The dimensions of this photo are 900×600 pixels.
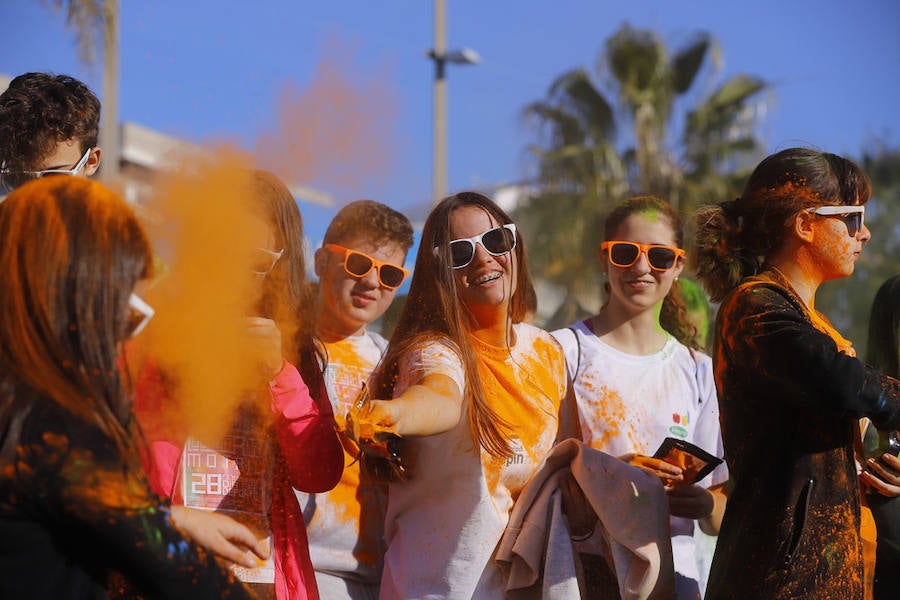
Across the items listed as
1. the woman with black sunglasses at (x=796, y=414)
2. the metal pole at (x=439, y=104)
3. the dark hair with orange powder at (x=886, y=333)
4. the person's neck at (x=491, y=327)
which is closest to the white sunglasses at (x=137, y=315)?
the person's neck at (x=491, y=327)

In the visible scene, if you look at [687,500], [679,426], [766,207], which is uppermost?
[766,207]

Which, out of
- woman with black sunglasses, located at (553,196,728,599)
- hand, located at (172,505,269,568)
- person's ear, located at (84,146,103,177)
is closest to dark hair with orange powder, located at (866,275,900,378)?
woman with black sunglasses, located at (553,196,728,599)

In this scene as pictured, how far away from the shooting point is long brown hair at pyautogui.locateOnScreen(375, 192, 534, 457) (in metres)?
3.12

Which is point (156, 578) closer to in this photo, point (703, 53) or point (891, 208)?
point (703, 53)

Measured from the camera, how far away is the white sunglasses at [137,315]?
2.04 metres

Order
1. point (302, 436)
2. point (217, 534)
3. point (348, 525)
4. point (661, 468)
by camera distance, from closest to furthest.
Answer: point (217, 534), point (302, 436), point (661, 468), point (348, 525)

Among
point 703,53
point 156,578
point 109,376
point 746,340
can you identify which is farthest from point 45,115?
point 703,53

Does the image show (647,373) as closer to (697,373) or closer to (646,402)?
(646,402)

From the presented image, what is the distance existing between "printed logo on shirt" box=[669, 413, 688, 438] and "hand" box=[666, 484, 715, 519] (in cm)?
45

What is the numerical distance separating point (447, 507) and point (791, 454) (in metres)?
1.03

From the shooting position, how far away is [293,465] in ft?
9.32

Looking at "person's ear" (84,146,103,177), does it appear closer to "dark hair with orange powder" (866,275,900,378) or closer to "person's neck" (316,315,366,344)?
"person's neck" (316,315,366,344)

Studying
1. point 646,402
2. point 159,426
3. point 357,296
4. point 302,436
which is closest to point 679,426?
point 646,402

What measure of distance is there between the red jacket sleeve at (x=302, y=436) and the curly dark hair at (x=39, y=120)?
101 centimetres
